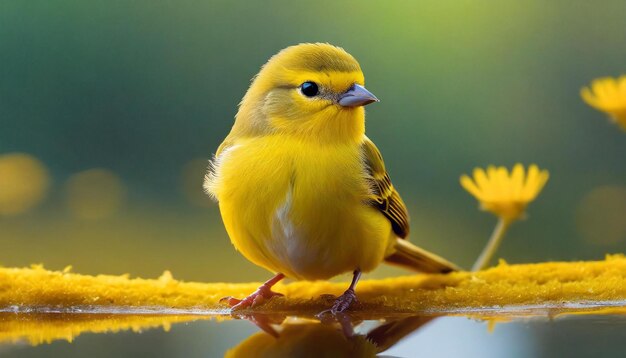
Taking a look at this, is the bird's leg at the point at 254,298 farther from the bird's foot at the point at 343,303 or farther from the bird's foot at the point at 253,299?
the bird's foot at the point at 343,303

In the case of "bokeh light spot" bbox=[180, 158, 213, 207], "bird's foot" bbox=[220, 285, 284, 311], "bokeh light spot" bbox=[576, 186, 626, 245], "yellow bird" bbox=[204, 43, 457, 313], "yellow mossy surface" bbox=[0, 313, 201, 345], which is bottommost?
"yellow mossy surface" bbox=[0, 313, 201, 345]

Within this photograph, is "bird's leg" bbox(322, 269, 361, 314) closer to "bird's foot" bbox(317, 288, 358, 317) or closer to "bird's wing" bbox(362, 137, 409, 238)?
"bird's foot" bbox(317, 288, 358, 317)

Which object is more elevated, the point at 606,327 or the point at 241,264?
the point at 241,264

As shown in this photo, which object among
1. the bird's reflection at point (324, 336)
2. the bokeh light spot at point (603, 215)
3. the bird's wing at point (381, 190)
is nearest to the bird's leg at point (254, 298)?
the bird's reflection at point (324, 336)

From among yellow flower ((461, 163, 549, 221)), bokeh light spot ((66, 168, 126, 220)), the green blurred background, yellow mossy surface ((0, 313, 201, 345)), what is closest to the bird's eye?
yellow mossy surface ((0, 313, 201, 345))

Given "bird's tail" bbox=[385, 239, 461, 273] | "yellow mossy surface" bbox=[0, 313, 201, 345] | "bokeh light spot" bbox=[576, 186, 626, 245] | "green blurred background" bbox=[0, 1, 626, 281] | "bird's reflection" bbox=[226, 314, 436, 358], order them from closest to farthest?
"bird's reflection" bbox=[226, 314, 436, 358]
"yellow mossy surface" bbox=[0, 313, 201, 345]
"bird's tail" bbox=[385, 239, 461, 273]
"green blurred background" bbox=[0, 1, 626, 281]
"bokeh light spot" bbox=[576, 186, 626, 245]

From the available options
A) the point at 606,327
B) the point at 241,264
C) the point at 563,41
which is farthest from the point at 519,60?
the point at 606,327

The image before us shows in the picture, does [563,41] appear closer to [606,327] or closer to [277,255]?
[277,255]
